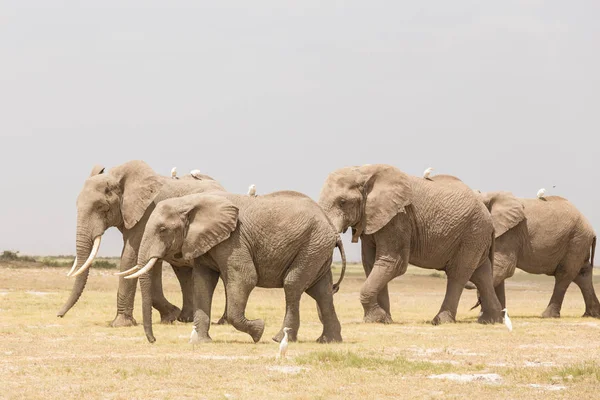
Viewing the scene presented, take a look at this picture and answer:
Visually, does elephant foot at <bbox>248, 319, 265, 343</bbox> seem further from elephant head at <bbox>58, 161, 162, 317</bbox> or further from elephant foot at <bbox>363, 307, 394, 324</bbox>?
elephant foot at <bbox>363, 307, 394, 324</bbox>

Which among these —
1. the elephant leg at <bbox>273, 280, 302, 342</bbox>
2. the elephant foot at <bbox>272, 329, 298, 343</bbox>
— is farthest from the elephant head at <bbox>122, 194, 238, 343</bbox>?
the elephant foot at <bbox>272, 329, 298, 343</bbox>

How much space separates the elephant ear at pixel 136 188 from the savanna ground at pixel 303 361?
227 centimetres

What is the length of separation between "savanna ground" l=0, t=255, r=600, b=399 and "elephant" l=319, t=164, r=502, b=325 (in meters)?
0.85

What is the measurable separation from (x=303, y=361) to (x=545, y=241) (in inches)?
534

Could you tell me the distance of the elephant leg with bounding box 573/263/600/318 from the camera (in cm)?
2777

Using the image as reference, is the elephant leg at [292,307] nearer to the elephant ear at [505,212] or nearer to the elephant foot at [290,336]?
the elephant foot at [290,336]

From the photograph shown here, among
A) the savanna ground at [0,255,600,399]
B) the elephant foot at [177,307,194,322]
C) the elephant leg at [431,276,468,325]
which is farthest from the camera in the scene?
the elephant foot at [177,307,194,322]

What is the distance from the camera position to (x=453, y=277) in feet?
78.5

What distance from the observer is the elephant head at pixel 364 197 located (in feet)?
72.0

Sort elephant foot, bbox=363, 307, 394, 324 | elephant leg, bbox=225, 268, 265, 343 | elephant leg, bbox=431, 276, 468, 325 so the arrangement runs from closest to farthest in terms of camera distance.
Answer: elephant leg, bbox=225, 268, 265, 343 < elephant foot, bbox=363, 307, 394, 324 < elephant leg, bbox=431, 276, 468, 325

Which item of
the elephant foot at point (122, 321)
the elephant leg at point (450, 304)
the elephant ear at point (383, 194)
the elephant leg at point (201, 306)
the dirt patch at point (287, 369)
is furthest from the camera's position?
the elephant leg at point (450, 304)

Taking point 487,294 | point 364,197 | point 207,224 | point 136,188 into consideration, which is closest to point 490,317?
point 487,294

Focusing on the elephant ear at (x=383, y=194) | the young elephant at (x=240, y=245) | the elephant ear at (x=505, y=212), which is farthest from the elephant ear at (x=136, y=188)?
the elephant ear at (x=505, y=212)

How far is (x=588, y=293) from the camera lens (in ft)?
91.3
